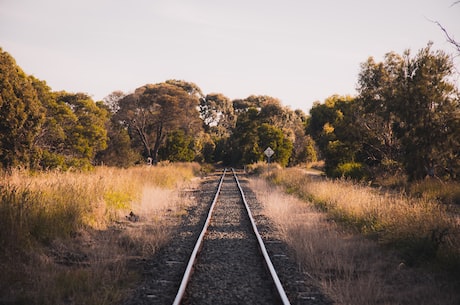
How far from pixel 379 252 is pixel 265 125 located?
4054 cm

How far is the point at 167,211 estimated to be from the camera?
1348 cm

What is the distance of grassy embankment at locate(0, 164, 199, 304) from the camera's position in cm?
534

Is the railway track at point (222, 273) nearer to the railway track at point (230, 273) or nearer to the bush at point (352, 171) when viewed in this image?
the railway track at point (230, 273)

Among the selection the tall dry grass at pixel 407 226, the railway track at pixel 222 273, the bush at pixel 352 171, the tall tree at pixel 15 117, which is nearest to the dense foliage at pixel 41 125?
the tall tree at pixel 15 117

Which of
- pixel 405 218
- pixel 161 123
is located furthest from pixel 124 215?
pixel 161 123

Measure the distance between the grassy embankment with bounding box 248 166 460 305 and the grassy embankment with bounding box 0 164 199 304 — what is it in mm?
3443

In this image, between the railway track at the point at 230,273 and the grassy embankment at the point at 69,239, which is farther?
the grassy embankment at the point at 69,239

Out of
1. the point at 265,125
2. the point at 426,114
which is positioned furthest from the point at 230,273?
the point at 265,125

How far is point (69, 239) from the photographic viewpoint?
7879 millimetres

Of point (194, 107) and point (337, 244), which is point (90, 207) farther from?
point (194, 107)

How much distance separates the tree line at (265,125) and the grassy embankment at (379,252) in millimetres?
8747

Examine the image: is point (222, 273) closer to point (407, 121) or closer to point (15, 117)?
point (407, 121)

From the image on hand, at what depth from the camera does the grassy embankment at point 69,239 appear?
534 centimetres

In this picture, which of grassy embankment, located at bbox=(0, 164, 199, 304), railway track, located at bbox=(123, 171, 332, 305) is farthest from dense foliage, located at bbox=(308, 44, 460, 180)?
grassy embankment, located at bbox=(0, 164, 199, 304)
